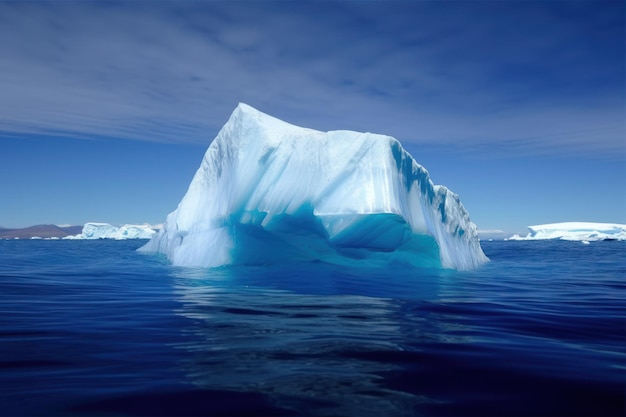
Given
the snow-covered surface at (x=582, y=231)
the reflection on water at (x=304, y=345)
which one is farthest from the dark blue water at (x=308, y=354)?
the snow-covered surface at (x=582, y=231)

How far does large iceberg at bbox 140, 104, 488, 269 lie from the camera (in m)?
12.2

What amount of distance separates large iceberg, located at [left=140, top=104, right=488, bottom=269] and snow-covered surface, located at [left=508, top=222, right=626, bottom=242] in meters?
74.7

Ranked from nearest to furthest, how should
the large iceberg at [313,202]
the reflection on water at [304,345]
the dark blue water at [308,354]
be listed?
1. the dark blue water at [308,354]
2. the reflection on water at [304,345]
3. the large iceberg at [313,202]

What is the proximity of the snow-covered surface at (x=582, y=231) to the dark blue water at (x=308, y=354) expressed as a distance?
81478 millimetres

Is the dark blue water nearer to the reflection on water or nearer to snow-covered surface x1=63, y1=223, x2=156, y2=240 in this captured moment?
the reflection on water

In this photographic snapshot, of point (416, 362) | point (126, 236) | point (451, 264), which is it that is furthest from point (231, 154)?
point (126, 236)

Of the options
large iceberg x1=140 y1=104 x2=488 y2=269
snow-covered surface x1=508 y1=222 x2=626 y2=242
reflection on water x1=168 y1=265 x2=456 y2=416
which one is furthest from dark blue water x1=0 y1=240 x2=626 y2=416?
snow-covered surface x1=508 y1=222 x2=626 y2=242

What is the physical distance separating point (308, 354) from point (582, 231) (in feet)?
297

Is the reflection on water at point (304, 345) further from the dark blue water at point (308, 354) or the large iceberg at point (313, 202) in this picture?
the large iceberg at point (313, 202)

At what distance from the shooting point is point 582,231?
80875 mm

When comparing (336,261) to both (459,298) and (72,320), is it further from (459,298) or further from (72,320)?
(72,320)

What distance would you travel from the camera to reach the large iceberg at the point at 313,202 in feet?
40.0

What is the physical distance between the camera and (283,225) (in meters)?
13.3

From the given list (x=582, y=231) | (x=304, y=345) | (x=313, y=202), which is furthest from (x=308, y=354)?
(x=582, y=231)
